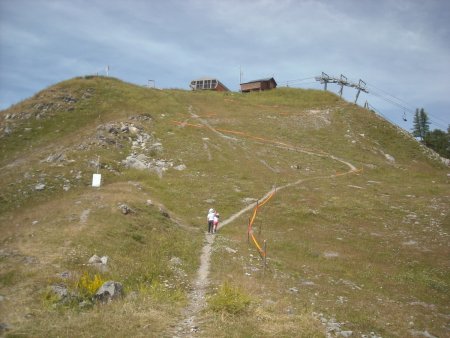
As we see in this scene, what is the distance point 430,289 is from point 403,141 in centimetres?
5442

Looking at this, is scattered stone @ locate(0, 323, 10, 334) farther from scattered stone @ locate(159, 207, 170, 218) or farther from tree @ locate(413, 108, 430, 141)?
tree @ locate(413, 108, 430, 141)

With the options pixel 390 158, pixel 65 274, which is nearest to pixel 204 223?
pixel 65 274

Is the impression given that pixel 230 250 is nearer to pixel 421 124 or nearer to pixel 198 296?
pixel 198 296

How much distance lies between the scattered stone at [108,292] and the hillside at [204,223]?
0.36m

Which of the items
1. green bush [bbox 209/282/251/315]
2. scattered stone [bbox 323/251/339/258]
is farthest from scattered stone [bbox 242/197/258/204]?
green bush [bbox 209/282/251/315]

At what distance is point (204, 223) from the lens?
34.9 m

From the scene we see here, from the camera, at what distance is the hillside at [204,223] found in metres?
17.2

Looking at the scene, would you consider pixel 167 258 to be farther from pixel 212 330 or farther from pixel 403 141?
pixel 403 141

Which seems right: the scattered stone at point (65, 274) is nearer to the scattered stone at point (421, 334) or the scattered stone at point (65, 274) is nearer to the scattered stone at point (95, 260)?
the scattered stone at point (95, 260)

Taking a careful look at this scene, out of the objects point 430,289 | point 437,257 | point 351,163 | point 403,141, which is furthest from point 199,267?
point 403,141

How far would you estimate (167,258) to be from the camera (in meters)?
24.5

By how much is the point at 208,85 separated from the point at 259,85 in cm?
1283

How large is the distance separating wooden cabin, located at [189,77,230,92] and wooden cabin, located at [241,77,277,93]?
494cm

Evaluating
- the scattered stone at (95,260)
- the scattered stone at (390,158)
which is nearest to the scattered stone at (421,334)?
the scattered stone at (95,260)
